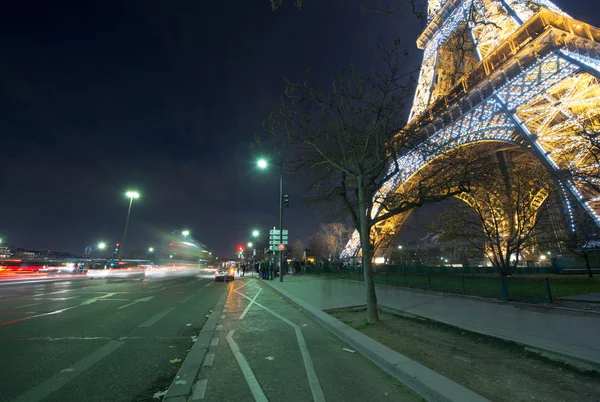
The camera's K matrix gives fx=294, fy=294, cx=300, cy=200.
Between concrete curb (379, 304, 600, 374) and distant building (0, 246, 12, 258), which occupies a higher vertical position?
distant building (0, 246, 12, 258)

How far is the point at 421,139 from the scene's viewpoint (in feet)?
37.1

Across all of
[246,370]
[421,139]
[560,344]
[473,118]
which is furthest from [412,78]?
[473,118]

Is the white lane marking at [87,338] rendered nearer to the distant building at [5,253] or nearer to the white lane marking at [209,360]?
the white lane marking at [209,360]

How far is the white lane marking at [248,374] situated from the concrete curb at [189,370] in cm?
54

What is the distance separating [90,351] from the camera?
18.5 ft

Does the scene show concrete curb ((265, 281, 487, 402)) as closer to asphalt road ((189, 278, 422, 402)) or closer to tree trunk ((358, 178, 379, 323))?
A: asphalt road ((189, 278, 422, 402))

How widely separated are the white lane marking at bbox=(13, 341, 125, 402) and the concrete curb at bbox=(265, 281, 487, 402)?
15.8 ft

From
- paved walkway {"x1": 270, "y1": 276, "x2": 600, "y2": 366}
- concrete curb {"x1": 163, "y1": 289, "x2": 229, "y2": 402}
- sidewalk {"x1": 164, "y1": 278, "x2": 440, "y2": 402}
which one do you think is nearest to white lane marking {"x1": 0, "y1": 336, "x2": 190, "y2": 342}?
concrete curb {"x1": 163, "y1": 289, "x2": 229, "y2": 402}

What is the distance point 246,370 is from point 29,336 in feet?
17.8

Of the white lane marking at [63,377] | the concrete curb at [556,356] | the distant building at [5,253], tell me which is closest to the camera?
the white lane marking at [63,377]

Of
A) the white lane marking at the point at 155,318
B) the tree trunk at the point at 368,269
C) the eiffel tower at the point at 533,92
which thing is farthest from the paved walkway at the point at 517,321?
the eiffel tower at the point at 533,92

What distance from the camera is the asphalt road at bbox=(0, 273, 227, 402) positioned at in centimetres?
401

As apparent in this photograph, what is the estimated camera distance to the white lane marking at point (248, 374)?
3.87 metres

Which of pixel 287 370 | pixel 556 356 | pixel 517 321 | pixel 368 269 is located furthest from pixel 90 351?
pixel 517 321
